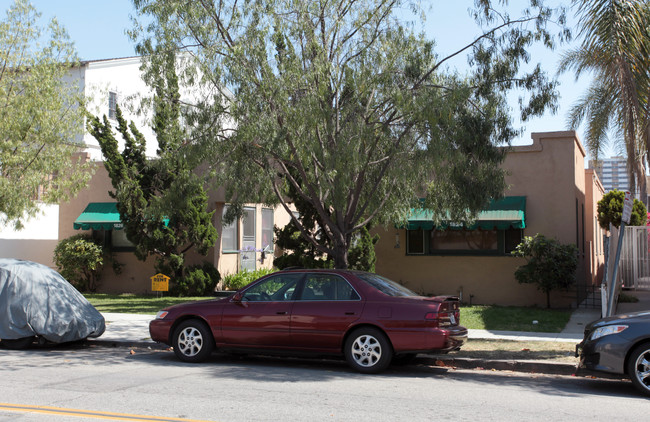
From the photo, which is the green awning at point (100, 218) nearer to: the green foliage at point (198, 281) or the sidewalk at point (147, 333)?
the green foliage at point (198, 281)

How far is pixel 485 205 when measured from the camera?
11383 mm

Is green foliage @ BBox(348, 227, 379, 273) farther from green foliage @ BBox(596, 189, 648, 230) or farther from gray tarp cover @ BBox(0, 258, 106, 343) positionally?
green foliage @ BBox(596, 189, 648, 230)

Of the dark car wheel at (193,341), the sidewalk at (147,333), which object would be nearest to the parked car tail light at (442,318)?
the sidewalk at (147,333)

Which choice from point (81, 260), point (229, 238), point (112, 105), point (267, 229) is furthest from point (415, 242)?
point (112, 105)

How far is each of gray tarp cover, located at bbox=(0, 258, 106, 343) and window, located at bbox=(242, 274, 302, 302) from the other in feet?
11.9

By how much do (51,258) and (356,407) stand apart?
1929cm

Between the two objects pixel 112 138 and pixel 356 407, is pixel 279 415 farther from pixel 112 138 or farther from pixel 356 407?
pixel 112 138

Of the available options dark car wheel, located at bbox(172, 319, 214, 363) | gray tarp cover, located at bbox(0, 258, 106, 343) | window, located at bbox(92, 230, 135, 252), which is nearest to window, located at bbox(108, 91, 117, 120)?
window, located at bbox(92, 230, 135, 252)

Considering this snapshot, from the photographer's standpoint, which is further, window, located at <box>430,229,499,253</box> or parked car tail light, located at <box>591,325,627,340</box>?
window, located at <box>430,229,499,253</box>

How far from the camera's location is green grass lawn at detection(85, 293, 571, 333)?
1371cm

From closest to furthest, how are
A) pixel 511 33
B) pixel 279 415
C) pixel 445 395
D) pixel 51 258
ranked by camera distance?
pixel 279 415
pixel 445 395
pixel 511 33
pixel 51 258

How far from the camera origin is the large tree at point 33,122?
14.9 meters

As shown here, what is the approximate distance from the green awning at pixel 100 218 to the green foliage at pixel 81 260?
0.54 metres

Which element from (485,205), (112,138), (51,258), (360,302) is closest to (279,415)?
(360,302)
